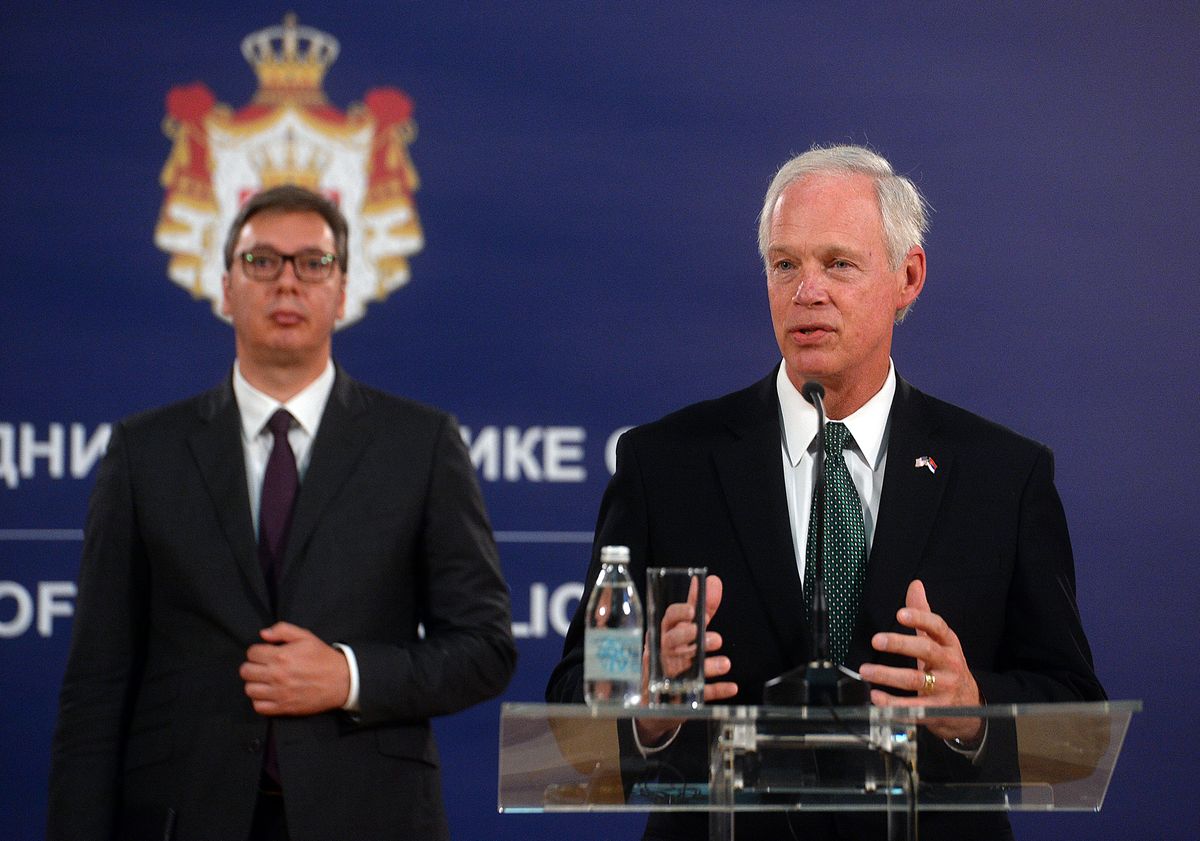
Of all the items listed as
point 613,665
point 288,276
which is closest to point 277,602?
point 288,276

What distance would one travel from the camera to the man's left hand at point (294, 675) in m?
2.64

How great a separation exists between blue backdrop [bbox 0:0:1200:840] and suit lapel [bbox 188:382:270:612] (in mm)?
1175

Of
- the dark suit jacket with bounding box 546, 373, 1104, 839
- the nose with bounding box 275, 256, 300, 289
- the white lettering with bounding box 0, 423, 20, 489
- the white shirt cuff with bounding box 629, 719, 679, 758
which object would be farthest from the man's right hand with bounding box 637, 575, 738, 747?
the white lettering with bounding box 0, 423, 20, 489

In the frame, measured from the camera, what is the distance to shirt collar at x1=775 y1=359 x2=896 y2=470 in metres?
2.53

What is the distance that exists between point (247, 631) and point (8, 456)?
1720mm

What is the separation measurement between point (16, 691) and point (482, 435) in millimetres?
A: 1453

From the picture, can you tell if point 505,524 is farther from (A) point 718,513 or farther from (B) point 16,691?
(A) point 718,513

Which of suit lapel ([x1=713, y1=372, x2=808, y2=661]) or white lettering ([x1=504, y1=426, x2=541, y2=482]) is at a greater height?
white lettering ([x1=504, y1=426, x2=541, y2=482])

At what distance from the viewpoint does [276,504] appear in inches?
112

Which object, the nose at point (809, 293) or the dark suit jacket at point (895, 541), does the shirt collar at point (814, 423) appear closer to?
the dark suit jacket at point (895, 541)

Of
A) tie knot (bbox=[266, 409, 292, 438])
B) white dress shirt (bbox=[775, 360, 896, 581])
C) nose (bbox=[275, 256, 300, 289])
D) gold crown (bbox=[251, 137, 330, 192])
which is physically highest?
gold crown (bbox=[251, 137, 330, 192])

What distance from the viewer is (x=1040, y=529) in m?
2.47

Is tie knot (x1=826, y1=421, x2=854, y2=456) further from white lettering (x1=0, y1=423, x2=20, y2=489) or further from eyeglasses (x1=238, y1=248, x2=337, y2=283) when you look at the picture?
white lettering (x1=0, y1=423, x2=20, y2=489)

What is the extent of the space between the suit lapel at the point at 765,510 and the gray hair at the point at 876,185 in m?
0.29
